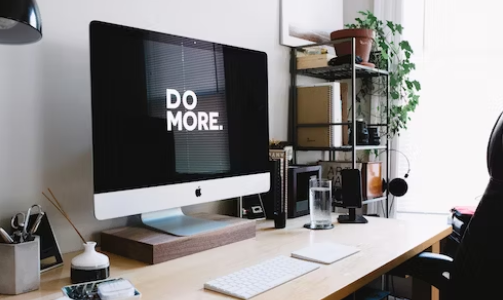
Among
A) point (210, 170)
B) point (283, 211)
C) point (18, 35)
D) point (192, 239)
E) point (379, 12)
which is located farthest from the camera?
point (379, 12)

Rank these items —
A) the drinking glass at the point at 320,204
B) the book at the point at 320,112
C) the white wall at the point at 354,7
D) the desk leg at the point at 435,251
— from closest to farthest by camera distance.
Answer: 1. the desk leg at the point at 435,251
2. the drinking glass at the point at 320,204
3. the book at the point at 320,112
4. the white wall at the point at 354,7

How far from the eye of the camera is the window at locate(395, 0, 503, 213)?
8.09ft

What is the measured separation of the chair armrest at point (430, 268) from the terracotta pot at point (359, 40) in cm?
119

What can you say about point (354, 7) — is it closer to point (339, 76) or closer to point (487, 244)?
point (339, 76)

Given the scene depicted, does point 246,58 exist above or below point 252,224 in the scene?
above

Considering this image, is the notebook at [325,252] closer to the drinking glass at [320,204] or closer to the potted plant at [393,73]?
the drinking glass at [320,204]

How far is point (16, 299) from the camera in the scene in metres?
0.96

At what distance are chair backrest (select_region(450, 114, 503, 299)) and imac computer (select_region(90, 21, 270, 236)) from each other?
71 centimetres

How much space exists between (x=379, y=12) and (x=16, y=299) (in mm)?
2400

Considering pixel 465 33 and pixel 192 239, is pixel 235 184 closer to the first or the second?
pixel 192 239

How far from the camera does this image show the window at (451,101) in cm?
247

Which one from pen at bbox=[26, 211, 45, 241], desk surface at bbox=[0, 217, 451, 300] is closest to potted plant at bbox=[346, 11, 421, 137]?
desk surface at bbox=[0, 217, 451, 300]

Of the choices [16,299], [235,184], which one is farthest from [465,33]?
[16,299]

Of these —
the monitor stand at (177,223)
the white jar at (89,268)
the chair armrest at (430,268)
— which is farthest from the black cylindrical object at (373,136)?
the white jar at (89,268)
